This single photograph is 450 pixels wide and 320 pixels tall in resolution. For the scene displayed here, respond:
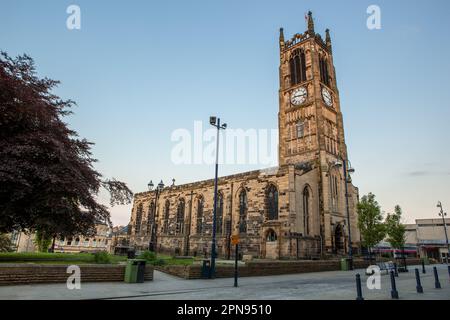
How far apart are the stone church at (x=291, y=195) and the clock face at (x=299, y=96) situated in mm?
179

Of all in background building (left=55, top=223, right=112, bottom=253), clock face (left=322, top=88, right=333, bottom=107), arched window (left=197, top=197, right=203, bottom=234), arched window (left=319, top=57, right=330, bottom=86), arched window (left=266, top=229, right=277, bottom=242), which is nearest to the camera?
arched window (left=266, top=229, right=277, bottom=242)

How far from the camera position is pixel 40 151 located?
13.6m

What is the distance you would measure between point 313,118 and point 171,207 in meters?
26.4

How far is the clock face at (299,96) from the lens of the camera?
41625 millimetres

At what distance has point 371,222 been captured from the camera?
25.7 m

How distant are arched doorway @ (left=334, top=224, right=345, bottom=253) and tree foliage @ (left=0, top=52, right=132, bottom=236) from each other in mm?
27871

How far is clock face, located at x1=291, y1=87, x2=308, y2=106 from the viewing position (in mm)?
41625

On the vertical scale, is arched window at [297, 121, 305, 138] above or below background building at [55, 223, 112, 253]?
above

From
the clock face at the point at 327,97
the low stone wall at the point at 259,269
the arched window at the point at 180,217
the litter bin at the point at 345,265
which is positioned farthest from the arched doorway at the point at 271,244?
the clock face at the point at 327,97

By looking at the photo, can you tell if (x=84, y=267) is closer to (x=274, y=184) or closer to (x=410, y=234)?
(x=274, y=184)

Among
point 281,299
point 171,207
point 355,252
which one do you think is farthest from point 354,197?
point 281,299

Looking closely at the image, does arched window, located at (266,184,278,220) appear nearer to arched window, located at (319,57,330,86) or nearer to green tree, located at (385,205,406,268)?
green tree, located at (385,205,406,268)

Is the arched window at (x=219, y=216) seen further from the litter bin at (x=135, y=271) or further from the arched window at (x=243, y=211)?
the litter bin at (x=135, y=271)

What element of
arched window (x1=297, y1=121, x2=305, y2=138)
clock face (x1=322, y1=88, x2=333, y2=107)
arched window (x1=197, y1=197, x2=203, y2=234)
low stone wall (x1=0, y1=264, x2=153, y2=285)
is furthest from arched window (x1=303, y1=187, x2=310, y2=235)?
low stone wall (x1=0, y1=264, x2=153, y2=285)
